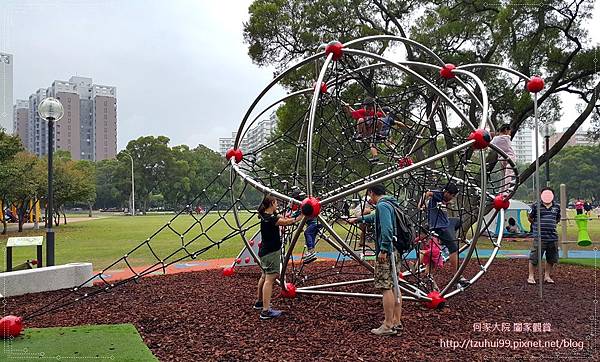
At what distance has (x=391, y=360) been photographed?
4422 mm

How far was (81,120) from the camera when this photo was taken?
119ft

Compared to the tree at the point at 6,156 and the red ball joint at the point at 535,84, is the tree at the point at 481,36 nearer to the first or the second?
the red ball joint at the point at 535,84

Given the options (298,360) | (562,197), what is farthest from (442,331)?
(562,197)

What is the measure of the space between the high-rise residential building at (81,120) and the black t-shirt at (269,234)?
1586 cm

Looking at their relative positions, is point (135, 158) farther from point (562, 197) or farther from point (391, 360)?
point (391, 360)

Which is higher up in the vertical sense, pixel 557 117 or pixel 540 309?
pixel 557 117

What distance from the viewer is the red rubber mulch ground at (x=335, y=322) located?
15.5 ft

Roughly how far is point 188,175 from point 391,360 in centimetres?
5931

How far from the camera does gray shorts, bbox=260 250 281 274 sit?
19.5ft

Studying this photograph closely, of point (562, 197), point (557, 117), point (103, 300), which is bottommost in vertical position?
point (103, 300)

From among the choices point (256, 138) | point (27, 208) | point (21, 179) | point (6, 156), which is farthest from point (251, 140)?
point (27, 208)

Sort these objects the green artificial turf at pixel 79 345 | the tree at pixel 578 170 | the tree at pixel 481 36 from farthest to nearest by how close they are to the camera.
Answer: the tree at pixel 578 170, the tree at pixel 481 36, the green artificial turf at pixel 79 345

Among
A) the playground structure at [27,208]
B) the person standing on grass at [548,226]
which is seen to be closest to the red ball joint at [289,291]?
the person standing on grass at [548,226]

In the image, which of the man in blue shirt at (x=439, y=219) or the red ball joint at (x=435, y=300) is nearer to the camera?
the red ball joint at (x=435, y=300)
